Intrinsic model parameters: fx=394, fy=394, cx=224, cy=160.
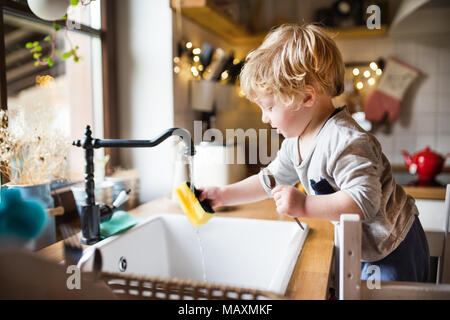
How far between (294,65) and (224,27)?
1.39 m

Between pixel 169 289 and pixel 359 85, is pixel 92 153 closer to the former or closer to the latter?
pixel 169 289

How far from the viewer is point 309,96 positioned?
2.86 ft

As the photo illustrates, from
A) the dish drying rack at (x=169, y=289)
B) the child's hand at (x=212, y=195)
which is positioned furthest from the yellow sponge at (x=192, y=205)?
the dish drying rack at (x=169, y=289)

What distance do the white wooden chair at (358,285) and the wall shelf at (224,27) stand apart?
64cm

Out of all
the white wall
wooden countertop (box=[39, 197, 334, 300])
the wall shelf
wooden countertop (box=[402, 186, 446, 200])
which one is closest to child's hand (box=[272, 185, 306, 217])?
wooden countertop (box=[39, 197, 334, 300])

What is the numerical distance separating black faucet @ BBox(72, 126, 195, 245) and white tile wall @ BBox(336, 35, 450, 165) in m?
2.05

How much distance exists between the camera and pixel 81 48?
148 centimetres

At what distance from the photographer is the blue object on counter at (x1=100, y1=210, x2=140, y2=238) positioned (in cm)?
100

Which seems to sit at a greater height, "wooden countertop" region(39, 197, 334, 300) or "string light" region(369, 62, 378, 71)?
"string light" region(369, 62, 378, 71)

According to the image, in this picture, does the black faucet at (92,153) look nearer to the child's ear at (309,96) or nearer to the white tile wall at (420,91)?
the child's ear at (309,96)

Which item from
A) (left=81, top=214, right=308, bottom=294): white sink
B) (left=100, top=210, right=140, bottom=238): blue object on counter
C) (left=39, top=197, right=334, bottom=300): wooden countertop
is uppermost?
→ (left=100, top=210, right=140, bottom=238): blue object on counter

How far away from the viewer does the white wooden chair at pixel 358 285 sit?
1.78ft

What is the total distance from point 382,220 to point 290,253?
212 mm

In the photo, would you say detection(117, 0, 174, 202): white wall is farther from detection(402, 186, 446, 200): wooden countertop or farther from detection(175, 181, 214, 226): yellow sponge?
detection(402, 186, 446, 200): wooden countertop
